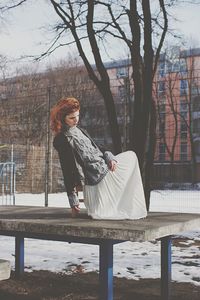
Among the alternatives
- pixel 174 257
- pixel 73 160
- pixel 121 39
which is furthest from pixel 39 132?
pixel 73 160

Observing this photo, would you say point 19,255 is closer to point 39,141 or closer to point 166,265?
point 166,265

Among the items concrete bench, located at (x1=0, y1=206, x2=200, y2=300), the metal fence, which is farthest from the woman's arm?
the metal fence

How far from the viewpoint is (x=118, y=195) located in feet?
9.68

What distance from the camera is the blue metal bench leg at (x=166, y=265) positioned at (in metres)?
3.25

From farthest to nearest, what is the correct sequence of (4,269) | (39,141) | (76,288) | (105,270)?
1. (39,141)
2. (76,288)
3. (105,270)
4. (4,269)

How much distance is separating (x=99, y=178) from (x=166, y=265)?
849 millimetres

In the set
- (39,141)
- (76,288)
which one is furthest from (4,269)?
(39,141)

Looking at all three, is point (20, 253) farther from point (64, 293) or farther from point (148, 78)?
point (148, 78)

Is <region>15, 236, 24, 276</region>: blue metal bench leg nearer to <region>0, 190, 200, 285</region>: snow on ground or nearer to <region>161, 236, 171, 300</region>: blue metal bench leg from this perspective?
<region>0, 190, 200, 285</region>: snow on ground

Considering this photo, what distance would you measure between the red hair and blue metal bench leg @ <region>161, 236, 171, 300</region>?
1086 mm

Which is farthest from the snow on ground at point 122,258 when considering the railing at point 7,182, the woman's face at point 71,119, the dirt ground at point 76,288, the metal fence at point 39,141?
the railing at point 7,182

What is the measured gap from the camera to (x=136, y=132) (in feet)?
22.3

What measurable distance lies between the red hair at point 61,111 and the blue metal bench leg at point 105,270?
3.15 ft

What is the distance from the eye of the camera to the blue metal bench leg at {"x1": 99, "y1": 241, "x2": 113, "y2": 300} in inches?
103
